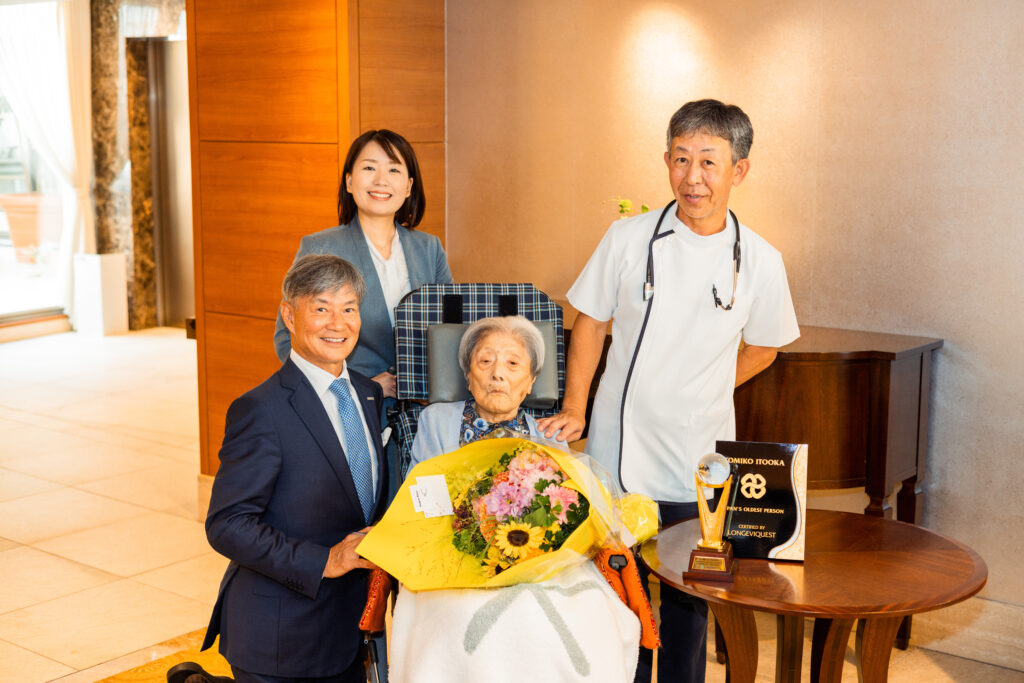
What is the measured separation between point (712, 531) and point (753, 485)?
0.14m

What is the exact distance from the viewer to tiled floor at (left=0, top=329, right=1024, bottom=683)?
386cm

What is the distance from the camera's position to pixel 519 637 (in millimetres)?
2049

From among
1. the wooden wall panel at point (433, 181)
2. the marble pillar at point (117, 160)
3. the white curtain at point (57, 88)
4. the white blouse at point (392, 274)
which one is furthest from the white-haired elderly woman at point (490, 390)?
the white curtain at point (57, 88)

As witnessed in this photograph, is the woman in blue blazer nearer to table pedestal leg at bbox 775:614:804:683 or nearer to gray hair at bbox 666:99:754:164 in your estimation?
gray hair at bbox 666:99:754:164

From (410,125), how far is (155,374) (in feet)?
15.6

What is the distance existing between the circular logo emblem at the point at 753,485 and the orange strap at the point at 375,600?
81 cm

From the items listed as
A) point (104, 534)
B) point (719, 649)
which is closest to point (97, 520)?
point (104, 534)

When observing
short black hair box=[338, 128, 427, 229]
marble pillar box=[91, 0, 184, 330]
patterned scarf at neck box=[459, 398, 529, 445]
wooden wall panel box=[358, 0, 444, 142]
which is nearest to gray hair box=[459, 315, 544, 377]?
patterned scarf at neck box=[459, 398, 529, 445]

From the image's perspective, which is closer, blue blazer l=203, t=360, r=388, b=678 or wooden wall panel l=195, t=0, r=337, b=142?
blue blazer l=203, t=360, r=388, b=678

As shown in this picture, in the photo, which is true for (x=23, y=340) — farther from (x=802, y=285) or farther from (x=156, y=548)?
(x=802, y=285)

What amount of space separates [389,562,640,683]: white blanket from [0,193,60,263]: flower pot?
32.8ft

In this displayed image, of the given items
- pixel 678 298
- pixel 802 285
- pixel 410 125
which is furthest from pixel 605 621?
pixel 410 125

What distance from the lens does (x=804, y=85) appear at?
4121 millimetres

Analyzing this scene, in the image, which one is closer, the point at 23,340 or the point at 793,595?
the point at 793,595
